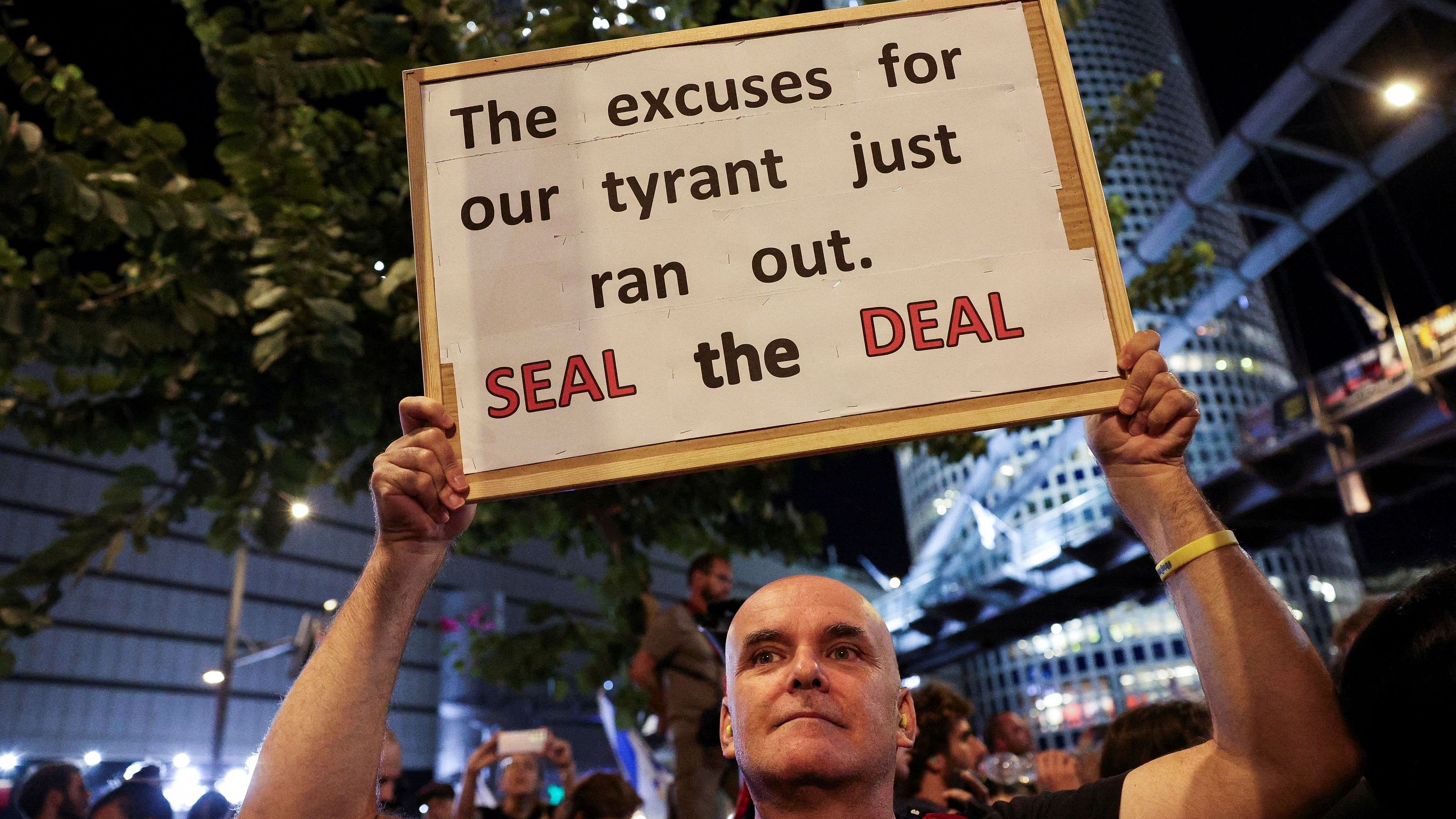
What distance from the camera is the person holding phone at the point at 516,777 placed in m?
4.95

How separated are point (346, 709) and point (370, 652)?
0.10 m

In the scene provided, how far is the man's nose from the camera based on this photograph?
6.82ft

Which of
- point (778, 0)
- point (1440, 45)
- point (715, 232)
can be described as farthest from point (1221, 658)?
point (1440, 45)

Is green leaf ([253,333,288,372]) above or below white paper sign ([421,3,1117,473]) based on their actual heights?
above

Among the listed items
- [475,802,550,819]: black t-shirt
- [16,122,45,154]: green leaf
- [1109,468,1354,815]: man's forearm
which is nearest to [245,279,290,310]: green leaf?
[16,122,45,154]: green leaf

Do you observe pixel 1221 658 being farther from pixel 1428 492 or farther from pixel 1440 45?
pixel 1428 492

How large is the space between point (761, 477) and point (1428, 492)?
2345cm

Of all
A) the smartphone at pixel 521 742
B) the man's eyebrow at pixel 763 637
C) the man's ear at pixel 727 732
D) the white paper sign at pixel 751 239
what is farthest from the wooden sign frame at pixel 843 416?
the smartphone at pixel 521 742

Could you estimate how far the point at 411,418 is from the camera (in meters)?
1.83

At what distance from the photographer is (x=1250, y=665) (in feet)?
5.53

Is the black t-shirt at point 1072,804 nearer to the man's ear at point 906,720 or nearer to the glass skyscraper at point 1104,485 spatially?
the man's ear at point 906,720

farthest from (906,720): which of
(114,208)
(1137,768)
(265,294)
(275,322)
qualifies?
(114,208)

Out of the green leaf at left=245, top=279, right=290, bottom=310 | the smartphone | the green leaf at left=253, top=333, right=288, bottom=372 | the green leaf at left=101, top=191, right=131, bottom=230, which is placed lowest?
the smartphone

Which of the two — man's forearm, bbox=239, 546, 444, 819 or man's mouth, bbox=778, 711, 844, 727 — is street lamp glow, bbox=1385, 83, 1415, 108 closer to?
man's mouth, bbox=778, 711, 844, 727
